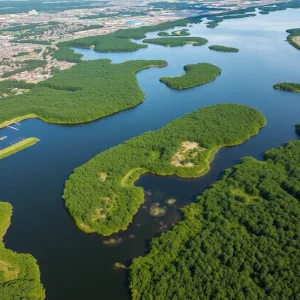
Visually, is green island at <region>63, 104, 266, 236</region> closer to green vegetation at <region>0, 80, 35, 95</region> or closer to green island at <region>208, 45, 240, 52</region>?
green vegetation at <region>0, 80, 35, 95</region>

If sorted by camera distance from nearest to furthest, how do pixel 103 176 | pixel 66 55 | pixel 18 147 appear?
pixel 103 176, pixel 18 147, pixel 66 55

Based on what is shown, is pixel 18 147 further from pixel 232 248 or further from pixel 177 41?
pixel 177 41

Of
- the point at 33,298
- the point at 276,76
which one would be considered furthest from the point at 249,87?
the point at 33,298

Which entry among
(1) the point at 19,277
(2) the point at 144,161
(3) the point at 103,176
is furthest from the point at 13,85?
(1) the point at 19,277

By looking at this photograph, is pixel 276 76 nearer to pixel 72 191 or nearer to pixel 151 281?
pixel 72 191

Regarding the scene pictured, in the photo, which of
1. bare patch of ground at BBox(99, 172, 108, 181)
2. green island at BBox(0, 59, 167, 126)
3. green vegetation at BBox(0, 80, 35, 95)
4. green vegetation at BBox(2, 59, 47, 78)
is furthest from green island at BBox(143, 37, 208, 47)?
bare patch of ground at BBox(99, 172, 108, 181)

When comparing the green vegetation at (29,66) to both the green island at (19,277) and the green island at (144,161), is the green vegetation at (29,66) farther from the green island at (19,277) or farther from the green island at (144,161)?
the green island at (19,277)
